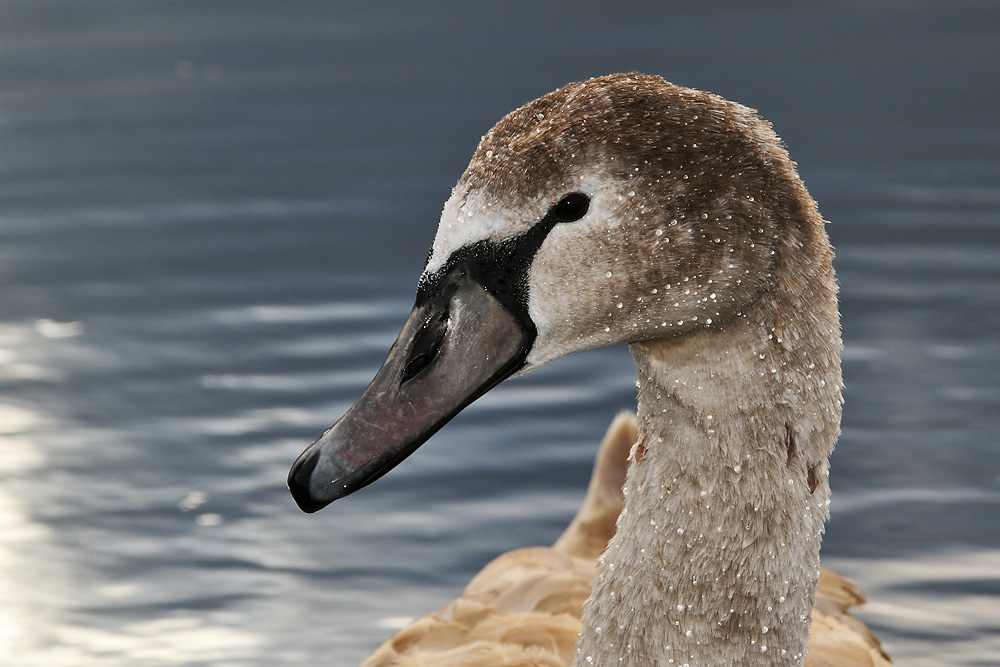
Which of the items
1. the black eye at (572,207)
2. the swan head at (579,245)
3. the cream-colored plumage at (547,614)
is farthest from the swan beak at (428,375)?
the cream-colored plumage at (547,614)

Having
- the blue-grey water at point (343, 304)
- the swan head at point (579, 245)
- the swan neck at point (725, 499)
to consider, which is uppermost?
the blue-grey water at point (343, 304)

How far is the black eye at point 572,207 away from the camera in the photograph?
308 centimetres

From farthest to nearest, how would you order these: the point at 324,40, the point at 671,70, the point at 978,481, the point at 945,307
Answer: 1. the point at 324,40
2. the point at 671,70
3. the point at 945,307
4. the point at 978,481

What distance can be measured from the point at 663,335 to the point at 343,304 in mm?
5752

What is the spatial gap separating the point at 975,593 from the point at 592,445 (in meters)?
1.94

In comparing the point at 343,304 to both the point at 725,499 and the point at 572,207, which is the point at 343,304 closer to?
the point at 725,499

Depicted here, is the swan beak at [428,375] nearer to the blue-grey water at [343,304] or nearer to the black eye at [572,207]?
the black eye at [572,207]

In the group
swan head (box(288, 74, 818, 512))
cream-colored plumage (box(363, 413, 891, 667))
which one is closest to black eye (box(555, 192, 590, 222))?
swan head (box(288, 74, 818, 512))

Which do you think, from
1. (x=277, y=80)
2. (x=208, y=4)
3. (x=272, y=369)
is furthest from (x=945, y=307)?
(x=208, y=4)

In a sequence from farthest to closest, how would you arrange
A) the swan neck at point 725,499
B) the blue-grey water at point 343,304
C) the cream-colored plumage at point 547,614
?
the blue-grey water at point 343,304
the cream-colored plumage at point 547,614
the swan neck at point 725,499

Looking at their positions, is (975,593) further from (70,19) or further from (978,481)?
(70,19)

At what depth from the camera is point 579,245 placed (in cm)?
311

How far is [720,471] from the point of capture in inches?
130

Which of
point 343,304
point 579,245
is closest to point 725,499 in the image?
point 579,245
